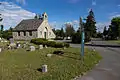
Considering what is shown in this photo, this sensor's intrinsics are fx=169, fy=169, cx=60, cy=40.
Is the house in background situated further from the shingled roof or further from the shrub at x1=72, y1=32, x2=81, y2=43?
the shrub at x1=72, y1=32, x2=81, y2=43

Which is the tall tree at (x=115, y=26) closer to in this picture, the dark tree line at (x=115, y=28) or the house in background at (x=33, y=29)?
the dark tree line at (x=115, y=28)

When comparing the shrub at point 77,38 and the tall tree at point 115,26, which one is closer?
the shrub at point 77,38

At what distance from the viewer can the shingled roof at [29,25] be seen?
50978 millimetres

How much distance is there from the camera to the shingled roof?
167ft

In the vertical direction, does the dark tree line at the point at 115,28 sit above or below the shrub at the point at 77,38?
above

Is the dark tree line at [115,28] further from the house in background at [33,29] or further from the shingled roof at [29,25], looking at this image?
the shingled roof at [29,25]

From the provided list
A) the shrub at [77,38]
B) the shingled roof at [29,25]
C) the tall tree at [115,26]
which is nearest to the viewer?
the shrub at [77,38]

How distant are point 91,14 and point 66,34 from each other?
16.8 metres

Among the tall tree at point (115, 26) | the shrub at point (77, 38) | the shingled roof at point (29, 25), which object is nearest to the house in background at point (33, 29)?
the shingled roof at point (29, 25)

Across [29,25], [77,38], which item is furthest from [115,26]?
[29,25]

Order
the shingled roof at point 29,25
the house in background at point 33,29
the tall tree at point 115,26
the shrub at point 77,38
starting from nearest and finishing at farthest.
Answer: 1. the shrub at point 77,38
2. the house in background at point 33,29
3. the shingled roof at point 29,25
4. the tall tree at point 115,26

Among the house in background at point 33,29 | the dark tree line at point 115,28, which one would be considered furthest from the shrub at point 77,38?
the dark tree line at point 115,28

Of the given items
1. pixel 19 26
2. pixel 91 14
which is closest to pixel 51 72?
pixel 19 26

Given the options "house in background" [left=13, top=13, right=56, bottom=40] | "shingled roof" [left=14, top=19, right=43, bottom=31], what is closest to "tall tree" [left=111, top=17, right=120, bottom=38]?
"house in background" [left=13, top=13, right=56, bottom=40]
